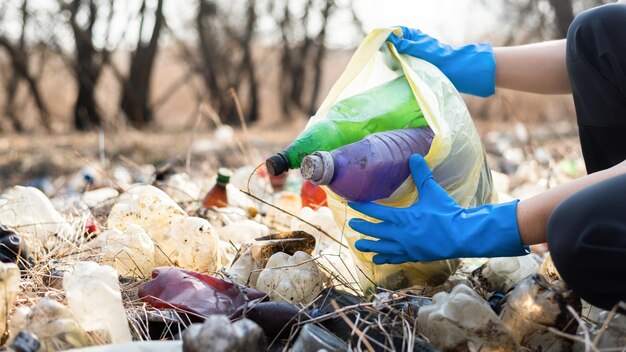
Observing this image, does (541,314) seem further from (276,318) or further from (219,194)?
(219,194)

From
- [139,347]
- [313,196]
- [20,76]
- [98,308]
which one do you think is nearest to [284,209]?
[313,196]

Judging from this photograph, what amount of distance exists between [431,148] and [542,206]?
273 millimetres

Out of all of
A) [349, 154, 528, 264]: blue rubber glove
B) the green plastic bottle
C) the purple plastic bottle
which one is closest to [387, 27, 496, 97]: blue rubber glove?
the green plastic bottle

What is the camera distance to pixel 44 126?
9.16 metres

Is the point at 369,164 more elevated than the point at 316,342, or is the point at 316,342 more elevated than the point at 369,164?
the point at 369,164

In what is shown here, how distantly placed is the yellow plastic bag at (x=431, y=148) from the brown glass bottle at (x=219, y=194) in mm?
709

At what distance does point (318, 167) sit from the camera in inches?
57.4

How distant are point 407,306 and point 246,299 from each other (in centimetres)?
34

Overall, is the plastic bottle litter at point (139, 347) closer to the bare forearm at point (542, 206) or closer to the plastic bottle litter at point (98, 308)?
the plastic bottle litter at point (98, 308)

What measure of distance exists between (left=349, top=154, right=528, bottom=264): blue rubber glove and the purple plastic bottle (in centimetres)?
4

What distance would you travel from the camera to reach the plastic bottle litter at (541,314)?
140 centimetres

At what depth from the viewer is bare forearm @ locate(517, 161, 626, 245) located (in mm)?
1503

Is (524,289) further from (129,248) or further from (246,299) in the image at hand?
(129,248)

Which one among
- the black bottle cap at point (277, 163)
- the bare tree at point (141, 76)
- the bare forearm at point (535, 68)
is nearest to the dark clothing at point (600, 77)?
the bare forearm at point (535, 68)
